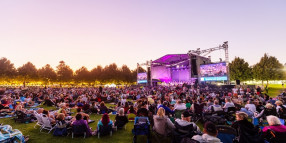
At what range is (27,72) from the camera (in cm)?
4709

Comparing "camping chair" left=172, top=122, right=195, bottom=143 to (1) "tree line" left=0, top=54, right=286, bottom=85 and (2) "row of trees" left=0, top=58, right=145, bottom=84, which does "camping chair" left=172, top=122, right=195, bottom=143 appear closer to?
(1) "tree line" left=0, top=54, right=286, bottom=85

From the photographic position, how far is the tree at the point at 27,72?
46328mm

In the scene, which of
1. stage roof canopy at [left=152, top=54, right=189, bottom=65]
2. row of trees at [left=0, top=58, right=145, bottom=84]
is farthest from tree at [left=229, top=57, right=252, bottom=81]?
row of trees at [left=0, top=58, right=145, bottom=84]

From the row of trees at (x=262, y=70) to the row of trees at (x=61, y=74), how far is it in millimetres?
42929

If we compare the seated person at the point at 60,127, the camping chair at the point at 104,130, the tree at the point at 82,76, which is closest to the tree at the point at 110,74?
the tree at the point at 82,76

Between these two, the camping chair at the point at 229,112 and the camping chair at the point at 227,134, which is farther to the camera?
the camping chair at the point at 229,112

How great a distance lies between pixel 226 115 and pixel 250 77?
44553 mm

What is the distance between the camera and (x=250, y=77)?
41844 mm

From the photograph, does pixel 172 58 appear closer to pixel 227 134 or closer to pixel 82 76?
pixel 227 134

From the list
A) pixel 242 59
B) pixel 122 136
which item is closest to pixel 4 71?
pixel 122 136

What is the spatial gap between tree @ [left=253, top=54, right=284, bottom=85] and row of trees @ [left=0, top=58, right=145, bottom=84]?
159 ft

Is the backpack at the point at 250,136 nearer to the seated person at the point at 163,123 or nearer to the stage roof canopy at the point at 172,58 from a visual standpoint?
the seated person at the point at 163,123

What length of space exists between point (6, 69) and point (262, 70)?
70.5 metres

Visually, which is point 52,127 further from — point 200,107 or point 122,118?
point 200,107
